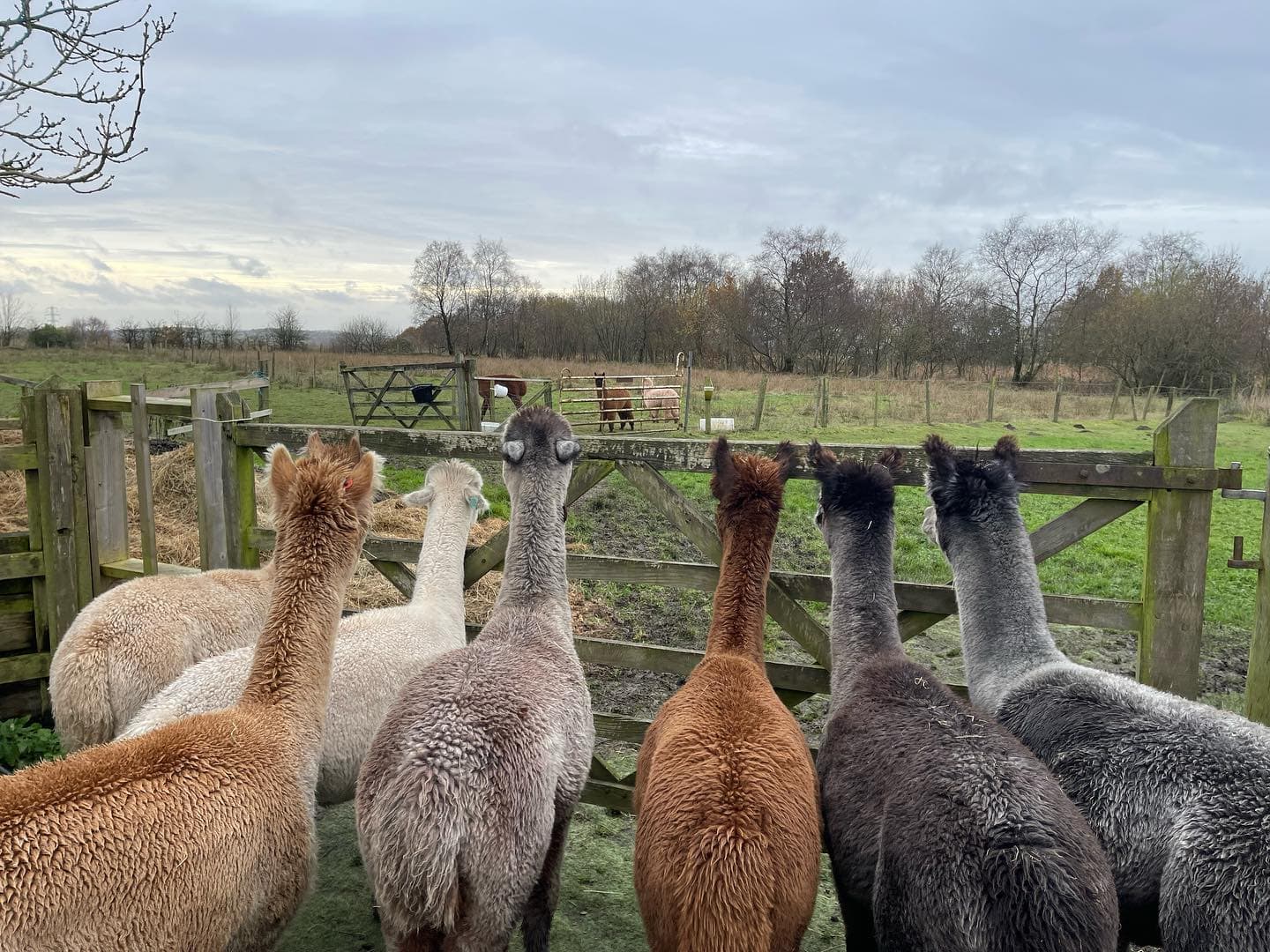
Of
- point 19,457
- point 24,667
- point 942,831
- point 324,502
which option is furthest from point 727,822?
point 19,457

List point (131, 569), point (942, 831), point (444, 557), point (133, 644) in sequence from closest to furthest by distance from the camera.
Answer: point (942, 831) → point (133, 644) → point (444, 557) → point (131, 569)

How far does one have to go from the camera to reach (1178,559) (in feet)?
11.1

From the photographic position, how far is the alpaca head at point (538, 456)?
3.58m

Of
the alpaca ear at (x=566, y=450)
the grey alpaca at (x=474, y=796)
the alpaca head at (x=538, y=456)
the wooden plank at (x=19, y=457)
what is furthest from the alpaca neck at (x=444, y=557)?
the wooden plank at (x=19, y=457)

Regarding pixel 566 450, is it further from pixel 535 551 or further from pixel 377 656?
pixel 377 656

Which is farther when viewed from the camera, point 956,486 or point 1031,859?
Answer: point 956,486

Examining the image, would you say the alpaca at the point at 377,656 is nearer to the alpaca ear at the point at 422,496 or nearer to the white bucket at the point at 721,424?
the alpaca ear at the point at 422,496

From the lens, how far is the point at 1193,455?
11.0ft

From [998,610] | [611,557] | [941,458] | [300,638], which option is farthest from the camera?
[611,557]

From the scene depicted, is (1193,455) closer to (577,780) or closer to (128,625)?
(577,780)

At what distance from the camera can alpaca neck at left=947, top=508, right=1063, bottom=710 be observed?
10.1ft

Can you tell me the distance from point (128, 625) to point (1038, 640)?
4.02 metres

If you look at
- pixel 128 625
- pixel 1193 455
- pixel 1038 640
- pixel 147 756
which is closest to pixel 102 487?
pixel 128 625

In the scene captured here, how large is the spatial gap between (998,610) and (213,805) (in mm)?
2793
